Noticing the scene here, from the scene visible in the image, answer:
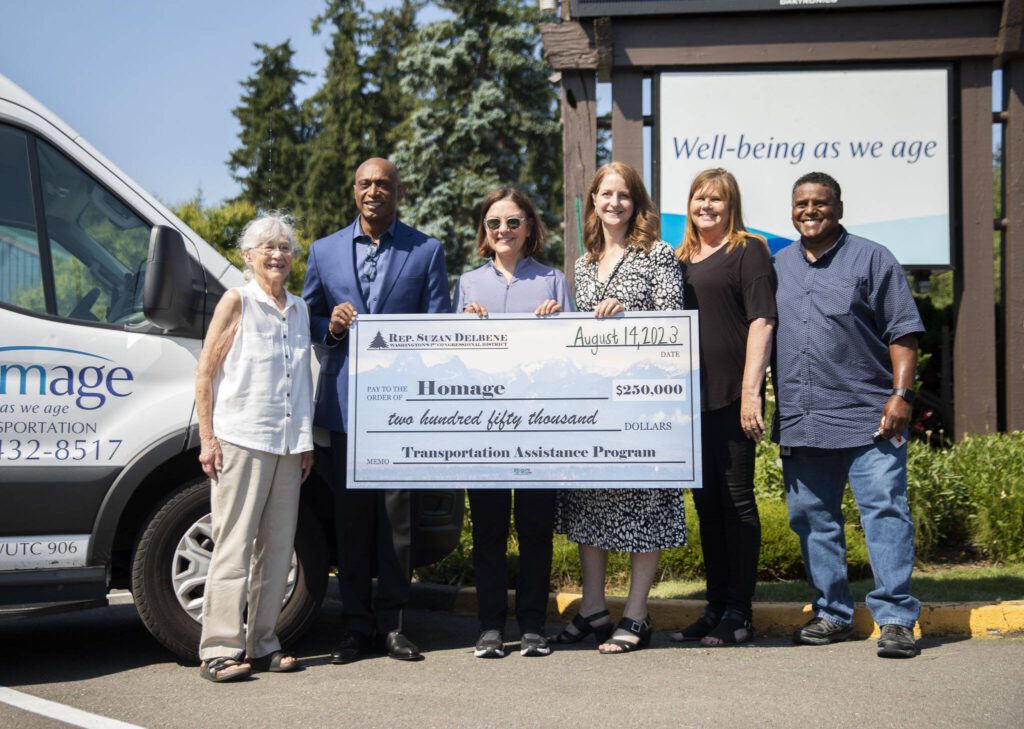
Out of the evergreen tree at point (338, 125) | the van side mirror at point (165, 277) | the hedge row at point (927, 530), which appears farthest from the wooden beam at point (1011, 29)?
the evergreen tree at point (338, 125)

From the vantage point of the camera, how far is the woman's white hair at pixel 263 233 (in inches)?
191

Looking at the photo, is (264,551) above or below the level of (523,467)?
below

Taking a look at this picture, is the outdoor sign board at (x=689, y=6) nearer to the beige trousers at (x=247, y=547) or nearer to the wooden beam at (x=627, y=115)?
the wooden beam at (x=627, y=115)

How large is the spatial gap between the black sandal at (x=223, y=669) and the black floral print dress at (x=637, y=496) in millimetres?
1623

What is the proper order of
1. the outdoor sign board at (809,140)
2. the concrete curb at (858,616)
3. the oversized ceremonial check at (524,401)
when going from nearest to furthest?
the oversized ceremonial check at (524,401), the concrete curb at (858,616), the outdoor sign board at (809,140)

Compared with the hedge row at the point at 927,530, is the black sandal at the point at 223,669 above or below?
below

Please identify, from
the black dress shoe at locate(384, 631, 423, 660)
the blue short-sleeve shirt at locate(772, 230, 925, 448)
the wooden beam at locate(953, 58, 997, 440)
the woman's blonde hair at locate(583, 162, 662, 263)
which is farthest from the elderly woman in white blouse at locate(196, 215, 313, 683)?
the wooden beam at locate(953, 58, 997, 440)

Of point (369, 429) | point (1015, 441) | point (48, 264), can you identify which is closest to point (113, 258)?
point (48, 264)

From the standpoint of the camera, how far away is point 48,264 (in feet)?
15.7

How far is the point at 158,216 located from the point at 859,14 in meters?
6.22

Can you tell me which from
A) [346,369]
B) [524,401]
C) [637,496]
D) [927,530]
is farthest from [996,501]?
[346,369]

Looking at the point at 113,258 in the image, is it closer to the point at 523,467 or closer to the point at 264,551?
the point at 264,551

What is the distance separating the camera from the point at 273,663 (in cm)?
490

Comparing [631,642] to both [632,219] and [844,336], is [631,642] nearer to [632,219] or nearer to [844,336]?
[844,336]
